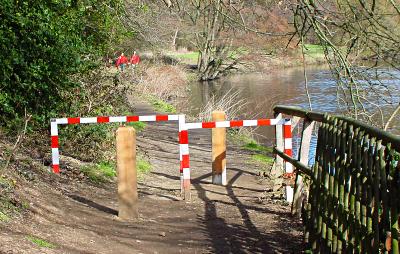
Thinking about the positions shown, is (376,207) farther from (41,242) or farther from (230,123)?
(230,123)

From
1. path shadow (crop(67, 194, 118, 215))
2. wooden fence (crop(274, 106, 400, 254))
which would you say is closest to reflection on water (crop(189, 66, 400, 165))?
path shadow (crop(67, 194, 118, 215))

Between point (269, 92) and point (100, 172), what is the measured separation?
23.2 meters

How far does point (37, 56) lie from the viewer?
29.1ft

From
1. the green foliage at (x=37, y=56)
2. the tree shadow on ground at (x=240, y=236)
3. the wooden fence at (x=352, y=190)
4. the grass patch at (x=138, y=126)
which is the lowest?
the tree shadow on ground at (x=240, y=236)

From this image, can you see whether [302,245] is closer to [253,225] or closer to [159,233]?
[253,225]

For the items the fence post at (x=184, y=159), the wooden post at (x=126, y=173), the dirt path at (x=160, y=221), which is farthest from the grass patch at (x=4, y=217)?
the fence post at (x=184, y=159)

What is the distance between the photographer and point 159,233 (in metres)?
6.62

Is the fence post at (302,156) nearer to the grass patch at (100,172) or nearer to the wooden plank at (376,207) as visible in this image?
the wooden plank at (376,207)

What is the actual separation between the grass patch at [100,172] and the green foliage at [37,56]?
1.06m

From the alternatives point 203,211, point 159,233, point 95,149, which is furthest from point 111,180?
point 159,233

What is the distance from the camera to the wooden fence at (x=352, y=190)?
3.70 m

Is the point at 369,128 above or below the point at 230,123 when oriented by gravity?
above

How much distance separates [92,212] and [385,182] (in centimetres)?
422

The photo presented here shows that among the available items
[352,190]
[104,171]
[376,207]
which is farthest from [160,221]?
[376,207]
